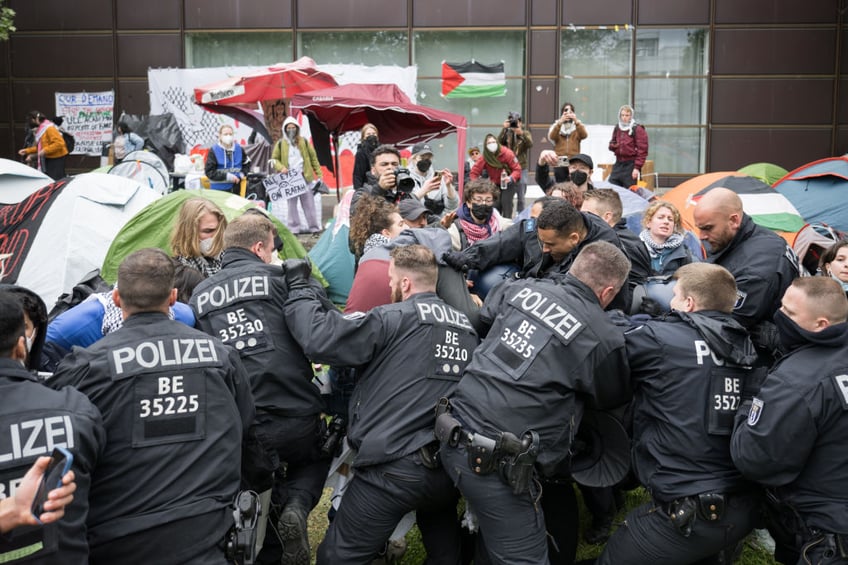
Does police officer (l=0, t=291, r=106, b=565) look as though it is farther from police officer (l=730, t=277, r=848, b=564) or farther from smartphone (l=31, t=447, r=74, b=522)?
police officer (l=730, t=277, r=848, b=564)

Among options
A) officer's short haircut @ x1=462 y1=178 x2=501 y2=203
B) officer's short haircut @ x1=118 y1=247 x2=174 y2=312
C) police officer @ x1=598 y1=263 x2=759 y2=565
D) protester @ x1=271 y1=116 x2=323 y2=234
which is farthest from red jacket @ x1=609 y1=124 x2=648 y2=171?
officer's short haircut @ x1=118 y1=247 x2=174 y2=312

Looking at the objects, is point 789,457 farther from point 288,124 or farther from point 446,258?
point 288,124

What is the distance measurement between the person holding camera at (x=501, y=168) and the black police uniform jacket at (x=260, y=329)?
27.0ft

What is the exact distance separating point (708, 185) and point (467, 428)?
306 inches

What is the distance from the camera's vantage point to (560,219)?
4.54 m

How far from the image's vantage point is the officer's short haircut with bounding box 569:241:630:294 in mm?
3869

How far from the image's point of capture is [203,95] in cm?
1371

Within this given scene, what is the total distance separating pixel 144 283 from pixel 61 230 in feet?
15.8

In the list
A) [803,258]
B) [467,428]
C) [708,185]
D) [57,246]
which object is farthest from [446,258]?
[708,185]

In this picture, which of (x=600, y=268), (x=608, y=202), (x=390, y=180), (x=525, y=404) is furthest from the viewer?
(x=390, y=180)

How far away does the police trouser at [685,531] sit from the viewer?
3.65 metres

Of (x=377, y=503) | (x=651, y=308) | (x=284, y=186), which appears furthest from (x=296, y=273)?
(x=284, y=186)

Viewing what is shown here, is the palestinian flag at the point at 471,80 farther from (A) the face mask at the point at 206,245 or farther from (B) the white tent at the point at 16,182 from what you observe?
(A) the face mask at the point at 206,245

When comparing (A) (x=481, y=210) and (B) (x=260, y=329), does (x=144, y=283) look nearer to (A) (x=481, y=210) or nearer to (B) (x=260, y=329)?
(B) (x=260, y=329)
